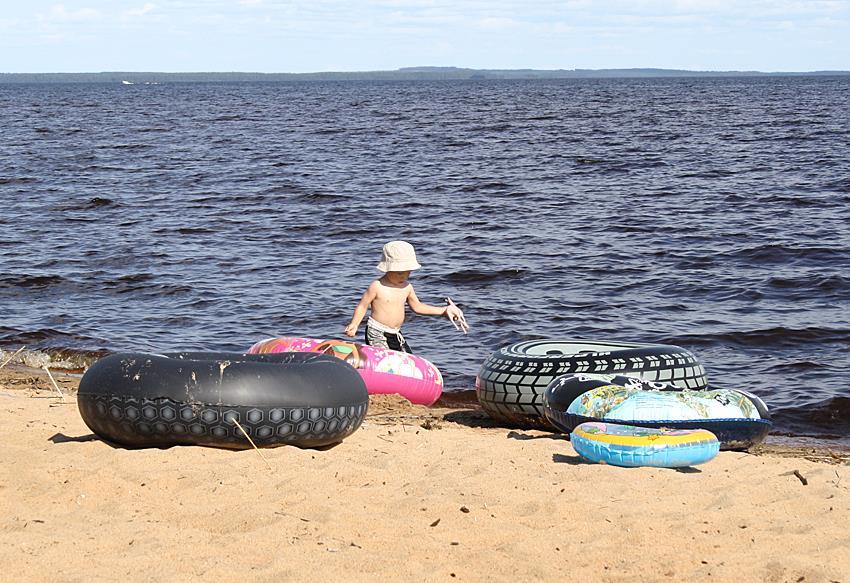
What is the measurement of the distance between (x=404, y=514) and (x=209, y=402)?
5.17ft

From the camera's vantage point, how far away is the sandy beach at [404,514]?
489 centimetres

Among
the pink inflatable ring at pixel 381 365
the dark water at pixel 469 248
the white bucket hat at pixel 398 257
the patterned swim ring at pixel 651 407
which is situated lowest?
the dark water at pixel 469 248

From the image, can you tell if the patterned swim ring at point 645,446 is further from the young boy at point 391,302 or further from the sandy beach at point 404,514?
the young boy at point 391,302

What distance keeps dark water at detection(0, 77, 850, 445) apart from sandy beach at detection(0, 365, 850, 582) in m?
3.76

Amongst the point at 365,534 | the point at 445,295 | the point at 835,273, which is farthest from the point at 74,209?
the point at 365,534

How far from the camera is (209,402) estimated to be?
6.59m

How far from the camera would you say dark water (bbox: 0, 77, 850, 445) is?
12961mm

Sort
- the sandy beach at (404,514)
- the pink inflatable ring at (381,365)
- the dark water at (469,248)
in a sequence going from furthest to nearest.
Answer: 1. the dark water at (469,248)
2. the pink inflatable ring at (381,365)
3. the sandy beach at (404,514)

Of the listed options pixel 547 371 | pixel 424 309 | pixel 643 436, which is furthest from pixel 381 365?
pixel 643 436

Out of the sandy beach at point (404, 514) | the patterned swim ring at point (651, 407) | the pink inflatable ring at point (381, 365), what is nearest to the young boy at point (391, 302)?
the pink inflatable ring at point (381, 365)

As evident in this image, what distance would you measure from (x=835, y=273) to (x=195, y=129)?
45101mm

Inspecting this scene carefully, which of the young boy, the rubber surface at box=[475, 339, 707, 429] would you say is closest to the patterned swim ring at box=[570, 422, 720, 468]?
the rubber surface at box=[475, 339, 707, 429]

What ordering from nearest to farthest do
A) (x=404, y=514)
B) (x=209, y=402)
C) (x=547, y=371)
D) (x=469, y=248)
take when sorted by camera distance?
(x=404, y=514)
(x=209, y=402)
(x=547, y=371)
(x=469, y=248)

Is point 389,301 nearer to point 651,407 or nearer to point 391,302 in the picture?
point 391,302
